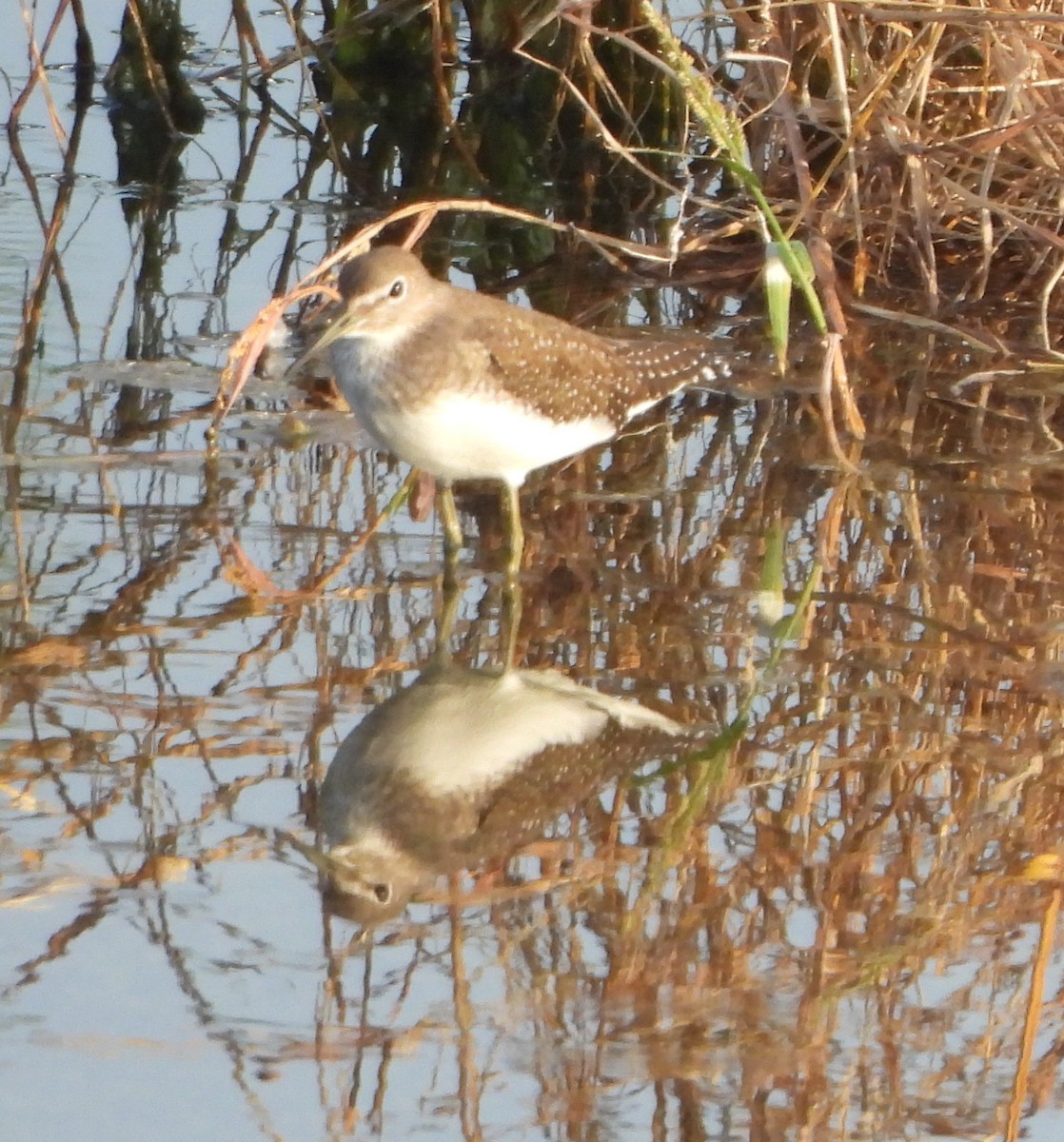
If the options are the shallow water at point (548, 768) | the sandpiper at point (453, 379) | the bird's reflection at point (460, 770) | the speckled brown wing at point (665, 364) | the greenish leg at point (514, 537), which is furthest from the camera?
the speckled brown wing at point (665, 364)

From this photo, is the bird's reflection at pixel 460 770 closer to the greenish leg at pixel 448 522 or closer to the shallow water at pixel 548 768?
the shallow water at pixel 548 768

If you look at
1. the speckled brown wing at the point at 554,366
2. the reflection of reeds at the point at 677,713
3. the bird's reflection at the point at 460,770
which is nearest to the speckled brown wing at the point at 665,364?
the speckled brown wing at the point at 554,366

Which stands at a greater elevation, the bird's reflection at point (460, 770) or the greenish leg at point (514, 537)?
the greenish leg at point (514, 537)

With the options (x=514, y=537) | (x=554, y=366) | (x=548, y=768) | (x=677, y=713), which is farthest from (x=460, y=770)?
(x=554, y=366)

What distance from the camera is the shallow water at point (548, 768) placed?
343cm

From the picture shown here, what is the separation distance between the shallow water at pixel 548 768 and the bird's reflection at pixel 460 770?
1cm

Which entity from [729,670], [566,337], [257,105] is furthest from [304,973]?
[257,105]

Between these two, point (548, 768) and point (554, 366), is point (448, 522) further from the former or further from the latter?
point (548, 768)

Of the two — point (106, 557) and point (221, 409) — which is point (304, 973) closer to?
point (106, 557)

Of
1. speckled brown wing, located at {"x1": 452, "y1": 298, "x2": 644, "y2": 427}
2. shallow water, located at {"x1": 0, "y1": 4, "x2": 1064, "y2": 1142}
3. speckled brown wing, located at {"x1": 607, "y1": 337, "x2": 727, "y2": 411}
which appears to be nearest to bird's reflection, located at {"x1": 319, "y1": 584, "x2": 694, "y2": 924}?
shallow water, located at {"x1": 0, "y1": 4, "x2": 1064, "y2": 1142}

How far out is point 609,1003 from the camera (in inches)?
142

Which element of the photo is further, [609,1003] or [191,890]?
[191,890]

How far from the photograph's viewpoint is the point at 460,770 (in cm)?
442

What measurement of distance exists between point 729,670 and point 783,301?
4.66ft
